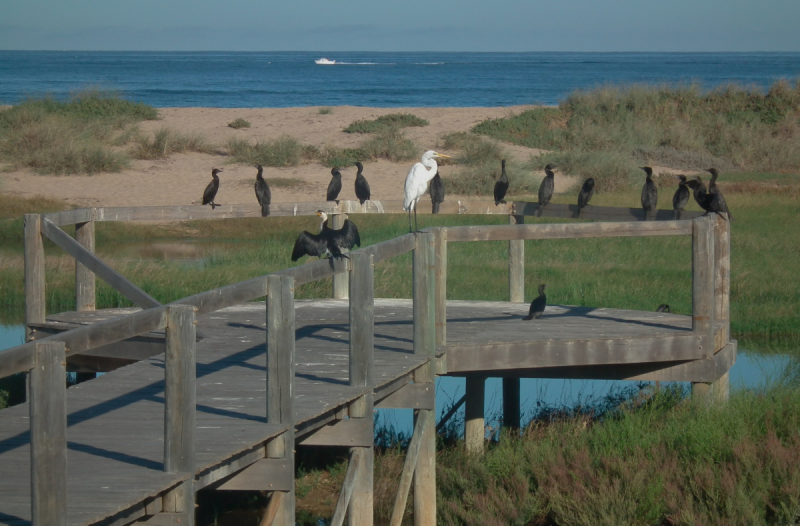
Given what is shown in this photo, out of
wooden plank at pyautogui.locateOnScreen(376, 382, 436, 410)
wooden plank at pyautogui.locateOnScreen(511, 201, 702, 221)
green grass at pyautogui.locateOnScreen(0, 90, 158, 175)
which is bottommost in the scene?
wooden plank at pyautogui.locateOnScreen(376, 382, 436, 410)

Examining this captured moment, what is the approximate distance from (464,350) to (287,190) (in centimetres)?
1870

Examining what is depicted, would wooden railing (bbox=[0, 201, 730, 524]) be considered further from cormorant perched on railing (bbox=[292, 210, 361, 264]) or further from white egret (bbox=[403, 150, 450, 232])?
cormorant perched on railing (bbox=[292, 210, 361, 264])

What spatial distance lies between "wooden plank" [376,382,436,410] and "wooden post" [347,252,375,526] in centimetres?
73

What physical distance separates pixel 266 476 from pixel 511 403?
4748 millimetres

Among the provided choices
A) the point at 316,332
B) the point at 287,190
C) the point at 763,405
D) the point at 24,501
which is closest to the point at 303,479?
the point at 316,332

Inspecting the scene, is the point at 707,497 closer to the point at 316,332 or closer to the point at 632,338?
the point at 632,338

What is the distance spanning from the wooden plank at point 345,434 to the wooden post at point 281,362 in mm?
716

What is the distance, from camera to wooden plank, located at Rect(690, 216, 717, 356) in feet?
21.5

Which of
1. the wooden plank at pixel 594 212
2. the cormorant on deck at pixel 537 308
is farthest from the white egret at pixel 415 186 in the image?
the cormorant on deck at pixel 537 308

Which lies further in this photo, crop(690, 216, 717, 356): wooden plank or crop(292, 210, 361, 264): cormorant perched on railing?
crop(292, 210, 361, 264): cormorant perched on railing

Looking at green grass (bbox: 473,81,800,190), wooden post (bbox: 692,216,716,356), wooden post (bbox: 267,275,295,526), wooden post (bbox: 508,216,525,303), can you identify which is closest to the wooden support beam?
wooden post (bbox: 267,275,295,526)

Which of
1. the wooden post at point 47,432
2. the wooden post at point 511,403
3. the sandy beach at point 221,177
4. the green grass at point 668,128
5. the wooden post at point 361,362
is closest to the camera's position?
the wooden post at point 47,432

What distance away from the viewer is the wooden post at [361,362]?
16.9 ft

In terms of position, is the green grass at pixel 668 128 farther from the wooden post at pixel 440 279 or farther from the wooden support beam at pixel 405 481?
the wooden support beam at pixel 405 481
